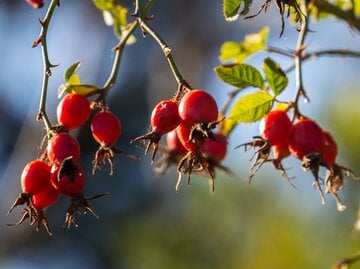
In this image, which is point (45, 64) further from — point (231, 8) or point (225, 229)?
point (225, 229)

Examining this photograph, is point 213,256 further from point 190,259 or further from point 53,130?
point 53,130

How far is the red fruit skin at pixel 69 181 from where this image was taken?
1.65 metres

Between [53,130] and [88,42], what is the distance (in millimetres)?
6617

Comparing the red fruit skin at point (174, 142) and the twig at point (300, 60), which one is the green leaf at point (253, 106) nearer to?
the twig at point (300, 60)

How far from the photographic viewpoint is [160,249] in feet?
31.0

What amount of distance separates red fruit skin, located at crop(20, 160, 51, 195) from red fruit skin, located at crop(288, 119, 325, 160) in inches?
22.7

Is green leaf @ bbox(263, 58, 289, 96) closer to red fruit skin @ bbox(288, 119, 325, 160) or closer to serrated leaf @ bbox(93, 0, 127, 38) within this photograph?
red fruit skin @ bbox(288, 119, 325, 160)

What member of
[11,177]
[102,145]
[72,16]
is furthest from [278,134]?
[72,16]

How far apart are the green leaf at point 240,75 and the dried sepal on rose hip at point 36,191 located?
488 mm

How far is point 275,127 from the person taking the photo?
6.04 feet

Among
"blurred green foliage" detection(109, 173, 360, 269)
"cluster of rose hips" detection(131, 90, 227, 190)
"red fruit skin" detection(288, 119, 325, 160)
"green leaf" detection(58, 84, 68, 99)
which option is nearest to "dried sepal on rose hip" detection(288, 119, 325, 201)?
"red fruit skin" detection(288, 119, 325, 160)

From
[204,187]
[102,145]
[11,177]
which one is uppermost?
[102,145]

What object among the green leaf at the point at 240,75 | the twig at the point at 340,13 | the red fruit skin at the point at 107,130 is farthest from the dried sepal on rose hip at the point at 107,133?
the twig at the point at 340,13

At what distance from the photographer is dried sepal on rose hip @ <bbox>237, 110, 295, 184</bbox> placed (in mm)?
1838
